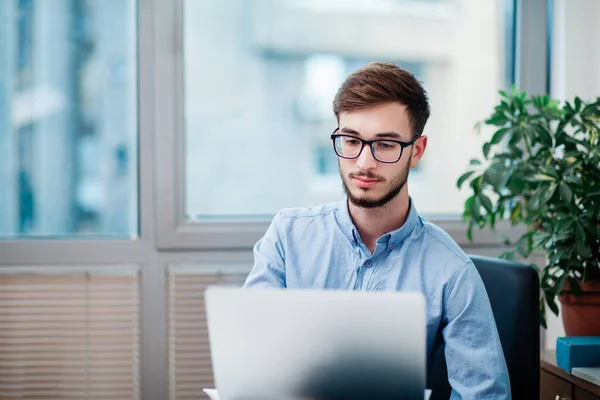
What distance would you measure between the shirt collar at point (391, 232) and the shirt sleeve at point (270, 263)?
6.3 inches

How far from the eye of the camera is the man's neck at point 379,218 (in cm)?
142

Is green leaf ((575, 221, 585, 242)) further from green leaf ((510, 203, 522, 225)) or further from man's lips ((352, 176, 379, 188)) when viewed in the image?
man's lips ((352, 176, 379, 188))

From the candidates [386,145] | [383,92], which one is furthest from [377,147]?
[383,92]

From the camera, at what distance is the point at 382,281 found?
1.41 m

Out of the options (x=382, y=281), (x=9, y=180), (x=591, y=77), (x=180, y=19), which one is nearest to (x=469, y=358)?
(x=382, y=281)

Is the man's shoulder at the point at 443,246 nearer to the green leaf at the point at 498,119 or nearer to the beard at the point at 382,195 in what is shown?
the beard at the point at 382,195

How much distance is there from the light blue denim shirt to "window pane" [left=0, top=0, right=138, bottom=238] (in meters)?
1.13

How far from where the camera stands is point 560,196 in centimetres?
185

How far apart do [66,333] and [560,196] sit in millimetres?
1810

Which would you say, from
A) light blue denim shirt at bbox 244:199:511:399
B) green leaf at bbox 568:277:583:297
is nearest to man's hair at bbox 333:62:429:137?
light blue denim shirt at bbox 244:199:511:399

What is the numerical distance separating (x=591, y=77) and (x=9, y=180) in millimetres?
2313

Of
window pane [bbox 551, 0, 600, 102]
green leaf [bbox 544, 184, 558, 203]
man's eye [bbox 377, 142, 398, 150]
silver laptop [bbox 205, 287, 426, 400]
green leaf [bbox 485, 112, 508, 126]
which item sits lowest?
silver laptop [bbox 205, 287, 426, 400]

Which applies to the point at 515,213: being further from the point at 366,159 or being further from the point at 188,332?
the point at 188,332

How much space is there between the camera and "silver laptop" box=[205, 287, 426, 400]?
85 centimetres
